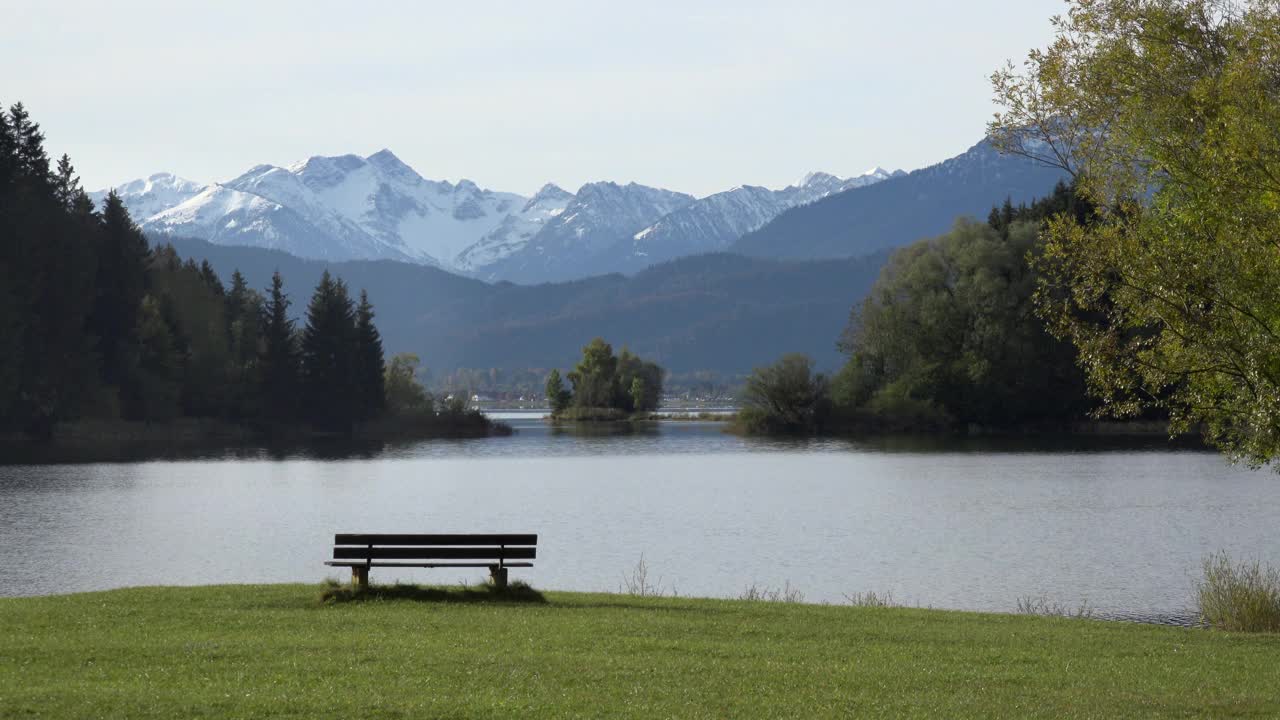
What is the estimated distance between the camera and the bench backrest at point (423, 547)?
21.7m

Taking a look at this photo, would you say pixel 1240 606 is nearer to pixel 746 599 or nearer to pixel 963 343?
pixel 746 599

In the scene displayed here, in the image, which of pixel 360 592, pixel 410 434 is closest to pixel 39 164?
Result: pixel 410 434

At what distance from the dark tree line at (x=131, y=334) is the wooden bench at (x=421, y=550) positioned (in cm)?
6779

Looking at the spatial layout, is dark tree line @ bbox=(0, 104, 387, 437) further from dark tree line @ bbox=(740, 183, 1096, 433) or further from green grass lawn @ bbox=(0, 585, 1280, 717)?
A: green grass lawn @ bbox=(0, 585, 1280, 717)

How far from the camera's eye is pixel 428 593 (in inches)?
862

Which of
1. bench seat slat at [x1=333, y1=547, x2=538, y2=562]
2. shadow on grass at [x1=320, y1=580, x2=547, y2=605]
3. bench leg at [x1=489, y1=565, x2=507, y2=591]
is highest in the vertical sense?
bench seat slat at [x1=333, y1=547, x2=538, y2=562]

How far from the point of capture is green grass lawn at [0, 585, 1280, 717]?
44.7 ft

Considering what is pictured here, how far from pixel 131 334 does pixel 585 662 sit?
86.4 meters

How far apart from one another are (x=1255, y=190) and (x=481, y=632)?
13143mm

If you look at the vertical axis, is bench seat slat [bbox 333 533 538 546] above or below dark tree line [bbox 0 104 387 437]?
below

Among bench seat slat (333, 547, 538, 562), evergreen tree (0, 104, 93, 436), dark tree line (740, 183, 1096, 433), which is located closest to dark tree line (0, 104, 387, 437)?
evergreen tree (0, 104, 93, 436)

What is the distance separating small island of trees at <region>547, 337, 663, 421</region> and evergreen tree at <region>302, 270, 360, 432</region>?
41.1 m

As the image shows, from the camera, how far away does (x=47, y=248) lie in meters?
85.2

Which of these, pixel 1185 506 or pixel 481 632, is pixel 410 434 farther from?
pixel 481 632
